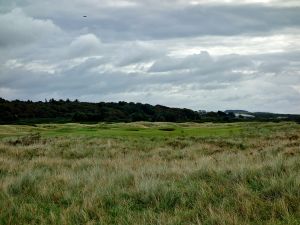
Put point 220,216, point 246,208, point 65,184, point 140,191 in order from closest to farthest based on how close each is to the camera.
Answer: point 220,216, point 246,208, point 140,191, point 65,184

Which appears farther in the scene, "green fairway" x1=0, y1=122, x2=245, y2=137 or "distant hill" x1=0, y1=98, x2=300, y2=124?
"distant hill" x1=0, y1=98, x2=300, y2=124

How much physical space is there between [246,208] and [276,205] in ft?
1.60

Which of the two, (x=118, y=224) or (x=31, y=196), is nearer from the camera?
(x=118, y=224)

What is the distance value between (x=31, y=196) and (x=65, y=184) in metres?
1.18

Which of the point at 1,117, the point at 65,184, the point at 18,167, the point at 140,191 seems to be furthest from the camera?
the point at 1,117

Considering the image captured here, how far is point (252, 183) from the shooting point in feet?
29.8

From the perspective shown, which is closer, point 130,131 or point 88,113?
point 130,131

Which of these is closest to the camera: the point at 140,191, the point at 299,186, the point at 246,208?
the point at 246,208

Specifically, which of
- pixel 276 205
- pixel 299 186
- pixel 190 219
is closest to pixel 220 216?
pixel 190 219

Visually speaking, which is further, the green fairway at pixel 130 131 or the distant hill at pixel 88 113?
the distant hill at pixel 88 113

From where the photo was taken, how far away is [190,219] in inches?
271

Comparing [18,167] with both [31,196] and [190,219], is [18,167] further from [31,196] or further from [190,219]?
[190,219]

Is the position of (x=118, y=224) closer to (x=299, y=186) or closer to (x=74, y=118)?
(x=299, y=186)

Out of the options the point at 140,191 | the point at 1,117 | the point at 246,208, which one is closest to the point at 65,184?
the point at 140,191
